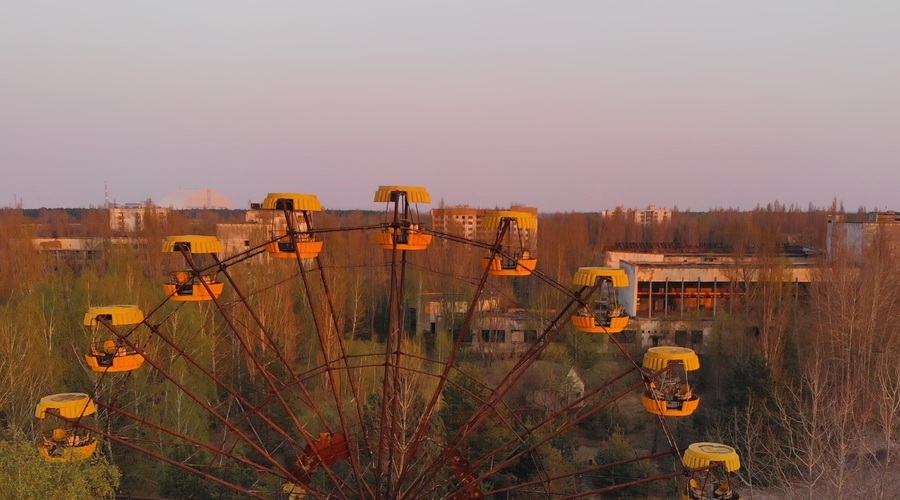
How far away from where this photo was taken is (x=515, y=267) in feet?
27.3

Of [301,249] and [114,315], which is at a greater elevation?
[301,249]

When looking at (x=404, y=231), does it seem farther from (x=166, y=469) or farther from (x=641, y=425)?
(x=641, y=425)

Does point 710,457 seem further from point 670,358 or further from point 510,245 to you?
point 510,245

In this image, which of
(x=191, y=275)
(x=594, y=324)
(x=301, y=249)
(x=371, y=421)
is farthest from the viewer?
(x=371, y=421)

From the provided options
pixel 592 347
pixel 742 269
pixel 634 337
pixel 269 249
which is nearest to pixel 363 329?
pixel 592 347

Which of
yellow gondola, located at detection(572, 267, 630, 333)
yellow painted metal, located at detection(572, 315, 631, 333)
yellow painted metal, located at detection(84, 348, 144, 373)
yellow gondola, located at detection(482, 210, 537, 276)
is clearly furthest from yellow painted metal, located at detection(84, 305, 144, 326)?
yellow painted metal, located at detection(572, 315, 631, 333)

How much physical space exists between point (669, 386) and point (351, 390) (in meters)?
8.36

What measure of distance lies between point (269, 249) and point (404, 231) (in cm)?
181

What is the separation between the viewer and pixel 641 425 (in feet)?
63.9

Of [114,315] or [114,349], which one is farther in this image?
[114,349]

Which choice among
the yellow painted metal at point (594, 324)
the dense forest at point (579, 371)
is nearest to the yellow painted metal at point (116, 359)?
the dense forest at point (579, 371)

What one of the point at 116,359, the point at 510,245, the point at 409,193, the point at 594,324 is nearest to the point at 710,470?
the point at 594,324

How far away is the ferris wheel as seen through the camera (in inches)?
283

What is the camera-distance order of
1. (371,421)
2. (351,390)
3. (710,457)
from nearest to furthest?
(710,457) < (371,421) < (351,390)
